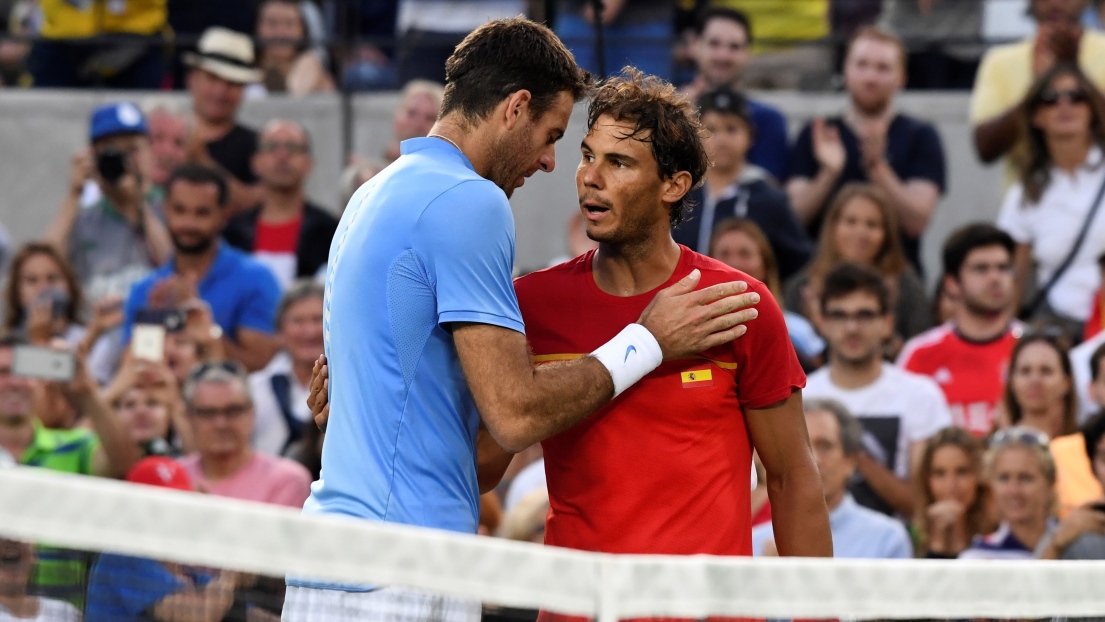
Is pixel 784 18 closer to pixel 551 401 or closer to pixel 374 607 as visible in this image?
pixel 551 401

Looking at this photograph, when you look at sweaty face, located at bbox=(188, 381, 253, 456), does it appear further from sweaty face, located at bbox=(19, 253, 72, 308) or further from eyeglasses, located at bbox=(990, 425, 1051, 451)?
eyeglasses, located at bbox=(990, 425, 1051, 451)

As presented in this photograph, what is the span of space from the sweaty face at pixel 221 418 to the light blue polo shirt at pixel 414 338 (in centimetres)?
371

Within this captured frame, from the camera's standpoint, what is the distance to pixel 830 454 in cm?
672

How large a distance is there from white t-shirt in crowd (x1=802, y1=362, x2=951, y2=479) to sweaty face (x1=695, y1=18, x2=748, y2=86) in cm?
265

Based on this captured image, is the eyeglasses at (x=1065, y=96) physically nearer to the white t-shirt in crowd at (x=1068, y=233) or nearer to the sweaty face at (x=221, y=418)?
the white t-shirt in crowd at (x=1068, y=233)

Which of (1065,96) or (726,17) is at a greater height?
(726,17)

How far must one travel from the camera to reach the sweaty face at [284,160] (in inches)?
367

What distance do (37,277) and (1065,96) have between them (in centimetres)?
568

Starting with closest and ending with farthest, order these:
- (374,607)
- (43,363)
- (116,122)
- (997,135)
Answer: (374,607) < (43,363) < (997,135) < (116,122)

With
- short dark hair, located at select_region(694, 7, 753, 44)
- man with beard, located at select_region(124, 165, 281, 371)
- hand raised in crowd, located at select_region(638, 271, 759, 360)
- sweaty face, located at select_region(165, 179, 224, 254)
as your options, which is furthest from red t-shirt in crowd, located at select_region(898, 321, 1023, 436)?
hand raised in crowd, located at select_region(638, 271, 759, 360)

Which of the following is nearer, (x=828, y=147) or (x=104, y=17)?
(x=828, y=147)

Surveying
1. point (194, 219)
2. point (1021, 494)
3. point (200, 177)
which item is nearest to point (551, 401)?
point (1021, 494)

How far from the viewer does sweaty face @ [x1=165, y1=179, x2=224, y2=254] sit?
8.81 m

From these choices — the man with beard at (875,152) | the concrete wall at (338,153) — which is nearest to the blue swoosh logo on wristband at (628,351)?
the man with beard at (875,152)
